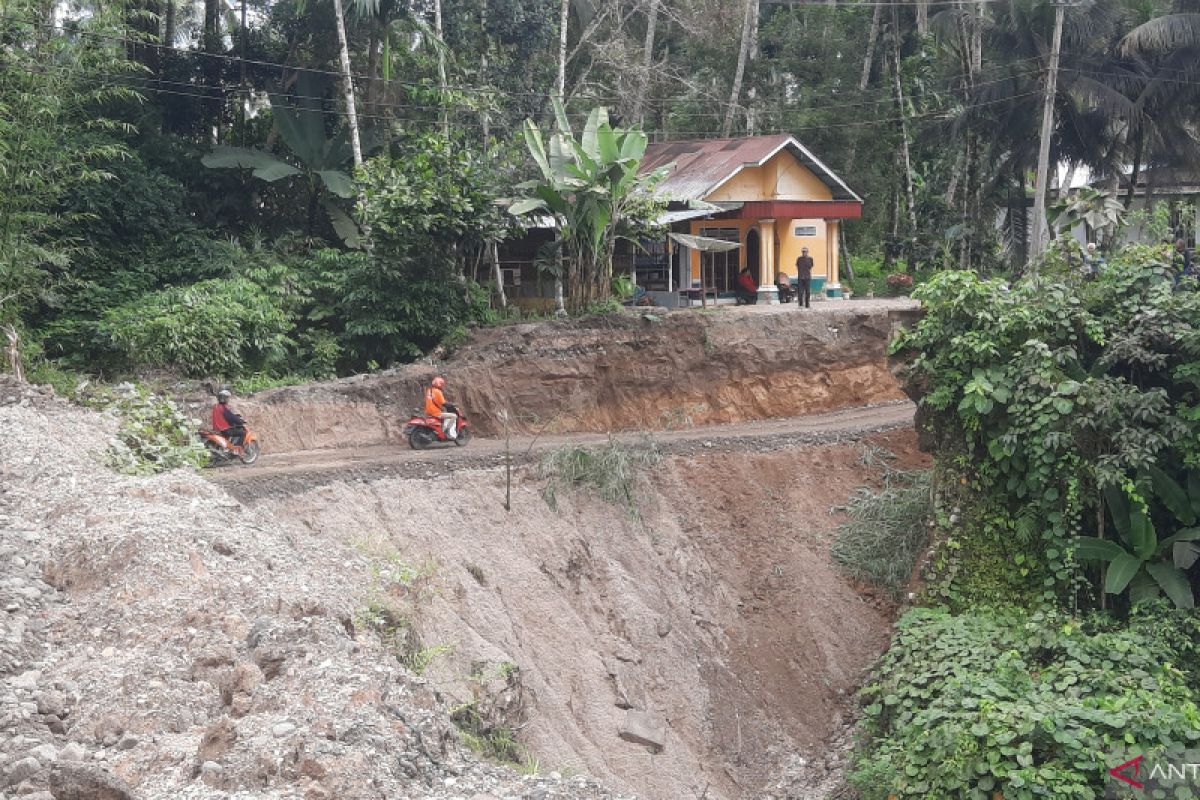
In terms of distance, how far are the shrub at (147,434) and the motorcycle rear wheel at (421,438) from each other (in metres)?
3.55

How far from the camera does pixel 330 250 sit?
2578 centimetres

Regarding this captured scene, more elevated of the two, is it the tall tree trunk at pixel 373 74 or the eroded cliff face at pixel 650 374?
the tall tree trunk at pixel 373 74

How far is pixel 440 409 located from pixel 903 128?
22160 mm

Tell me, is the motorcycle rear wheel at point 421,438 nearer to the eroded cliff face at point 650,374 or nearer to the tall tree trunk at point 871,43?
the eroded cliff face at point 650,374

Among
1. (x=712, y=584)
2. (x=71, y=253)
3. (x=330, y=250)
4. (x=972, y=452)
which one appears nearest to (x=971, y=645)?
(x=972, y=452)

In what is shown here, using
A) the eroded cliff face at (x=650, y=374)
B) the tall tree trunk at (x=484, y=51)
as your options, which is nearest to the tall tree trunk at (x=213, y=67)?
the tall tree trunk at (x=484, y=51)

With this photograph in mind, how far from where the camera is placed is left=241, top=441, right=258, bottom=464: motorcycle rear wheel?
17750 millimetres

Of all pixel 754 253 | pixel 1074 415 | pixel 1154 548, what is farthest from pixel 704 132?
pixel 1154 548

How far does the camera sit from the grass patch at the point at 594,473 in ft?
59.7

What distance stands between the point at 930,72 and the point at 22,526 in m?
32.2

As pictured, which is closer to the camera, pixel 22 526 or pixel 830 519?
pixel 22 526

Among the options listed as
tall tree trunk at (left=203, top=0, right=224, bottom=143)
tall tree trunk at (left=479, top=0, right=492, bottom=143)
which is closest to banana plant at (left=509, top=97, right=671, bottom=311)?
tall tree trunk at (left=479, top=0, right=492, bottom=143)

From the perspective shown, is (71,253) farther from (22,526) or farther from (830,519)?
(830,519)

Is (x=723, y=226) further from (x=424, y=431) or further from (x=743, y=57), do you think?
(x=424, y=431)
